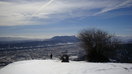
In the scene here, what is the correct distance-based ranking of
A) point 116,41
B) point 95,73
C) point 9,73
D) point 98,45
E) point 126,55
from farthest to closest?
point 126,55 → point 116,41 → point 98,45 → point 9,73 → point 95,73

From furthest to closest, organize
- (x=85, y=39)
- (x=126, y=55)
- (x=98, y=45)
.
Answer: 1. (x=126, y=55)
2. (x=85, y=39)
3. (x=98, y=45)

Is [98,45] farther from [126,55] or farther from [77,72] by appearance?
[77,72]

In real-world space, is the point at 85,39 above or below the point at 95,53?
above

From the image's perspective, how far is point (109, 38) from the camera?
40781mm

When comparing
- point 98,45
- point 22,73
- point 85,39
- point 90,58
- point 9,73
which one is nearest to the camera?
point 22,73

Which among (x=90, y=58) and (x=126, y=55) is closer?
(x=90, y=58)

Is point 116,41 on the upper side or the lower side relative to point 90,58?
upper

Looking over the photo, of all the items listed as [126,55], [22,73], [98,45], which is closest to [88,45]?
[98,45]

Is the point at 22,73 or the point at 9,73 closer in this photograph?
the point at 22,73

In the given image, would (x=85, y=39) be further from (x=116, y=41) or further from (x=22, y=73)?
(x=22, y=73)

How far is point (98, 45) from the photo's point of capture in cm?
3594

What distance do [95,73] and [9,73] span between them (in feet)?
22.4

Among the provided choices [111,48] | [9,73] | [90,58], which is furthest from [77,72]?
[111,48]

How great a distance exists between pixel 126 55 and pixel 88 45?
21.9 metres
